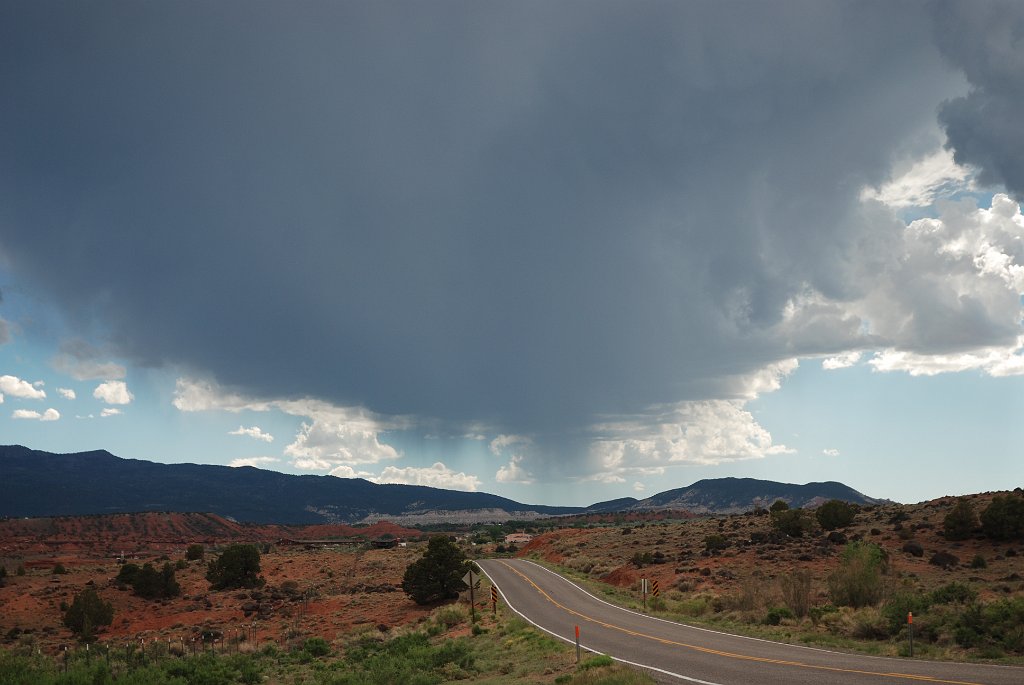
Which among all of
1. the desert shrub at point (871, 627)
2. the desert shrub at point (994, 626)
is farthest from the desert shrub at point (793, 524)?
the desert shrub at point (994, 626)

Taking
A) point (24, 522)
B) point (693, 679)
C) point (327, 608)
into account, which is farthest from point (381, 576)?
point (24, 522)

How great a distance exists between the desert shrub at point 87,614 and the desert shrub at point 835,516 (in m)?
63.1

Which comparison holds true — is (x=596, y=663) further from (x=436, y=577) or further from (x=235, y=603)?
(x=235, y=603)

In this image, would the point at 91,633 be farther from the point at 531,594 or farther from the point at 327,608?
the point at 531,594

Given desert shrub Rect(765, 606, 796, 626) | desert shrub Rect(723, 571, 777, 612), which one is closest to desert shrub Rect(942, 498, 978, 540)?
desert shrub Rect(723, 571, 777, 612)

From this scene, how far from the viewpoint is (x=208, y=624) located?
165ft

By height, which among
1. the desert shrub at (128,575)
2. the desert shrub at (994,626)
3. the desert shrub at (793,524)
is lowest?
the desert shrub at (128,575)

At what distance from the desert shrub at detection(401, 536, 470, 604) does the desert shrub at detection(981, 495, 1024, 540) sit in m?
40.5

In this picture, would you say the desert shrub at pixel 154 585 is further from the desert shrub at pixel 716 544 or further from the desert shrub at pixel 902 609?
the desert shrub at pixel 902 609

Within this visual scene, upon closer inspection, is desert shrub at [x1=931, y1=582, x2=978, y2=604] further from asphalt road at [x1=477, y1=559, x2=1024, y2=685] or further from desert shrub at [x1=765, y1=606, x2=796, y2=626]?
asphalt road at [x1=477, y1=559, x2=1024, y2=685]

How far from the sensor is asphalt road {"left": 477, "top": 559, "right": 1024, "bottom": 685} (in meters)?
17.6

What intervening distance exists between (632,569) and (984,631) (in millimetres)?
39255

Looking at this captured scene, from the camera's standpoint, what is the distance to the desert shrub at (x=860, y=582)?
A: 34.2 metres

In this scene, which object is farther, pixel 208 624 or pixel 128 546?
pixel 128 546
